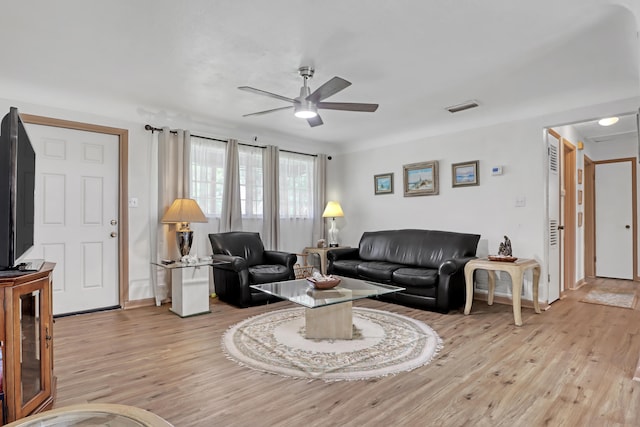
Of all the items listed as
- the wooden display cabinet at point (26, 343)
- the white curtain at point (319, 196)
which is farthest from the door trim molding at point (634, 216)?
the wooden display cabinet at point (26, 343)

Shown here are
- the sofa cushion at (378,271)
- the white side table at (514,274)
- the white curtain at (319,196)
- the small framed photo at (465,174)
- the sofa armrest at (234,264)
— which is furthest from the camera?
the white curtain at (319,196)

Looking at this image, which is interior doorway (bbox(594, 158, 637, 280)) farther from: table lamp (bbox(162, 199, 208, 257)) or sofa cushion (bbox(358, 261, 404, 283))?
table lamp (bbox(162, 199, 208, 257))

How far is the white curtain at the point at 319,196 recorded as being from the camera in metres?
6.21

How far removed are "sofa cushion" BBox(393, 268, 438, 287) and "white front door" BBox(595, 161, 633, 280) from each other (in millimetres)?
4259

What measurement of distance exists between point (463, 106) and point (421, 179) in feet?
4.46

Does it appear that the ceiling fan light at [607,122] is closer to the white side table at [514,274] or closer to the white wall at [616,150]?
the white wall at [616,150]

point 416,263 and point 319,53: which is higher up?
point 319,53

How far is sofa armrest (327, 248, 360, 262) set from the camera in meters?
5.21

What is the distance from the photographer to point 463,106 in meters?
4.27

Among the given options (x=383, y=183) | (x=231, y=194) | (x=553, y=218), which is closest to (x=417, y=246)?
(x=383, y=183)

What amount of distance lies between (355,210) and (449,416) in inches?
180

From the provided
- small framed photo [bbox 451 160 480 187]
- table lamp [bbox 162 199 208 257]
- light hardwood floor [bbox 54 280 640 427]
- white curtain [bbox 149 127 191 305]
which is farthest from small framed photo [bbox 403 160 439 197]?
white curtain [bbox 149 127 191 305]

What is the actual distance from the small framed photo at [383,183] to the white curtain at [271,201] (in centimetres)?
165

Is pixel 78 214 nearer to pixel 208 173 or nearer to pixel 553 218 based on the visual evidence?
pixel 208 173
